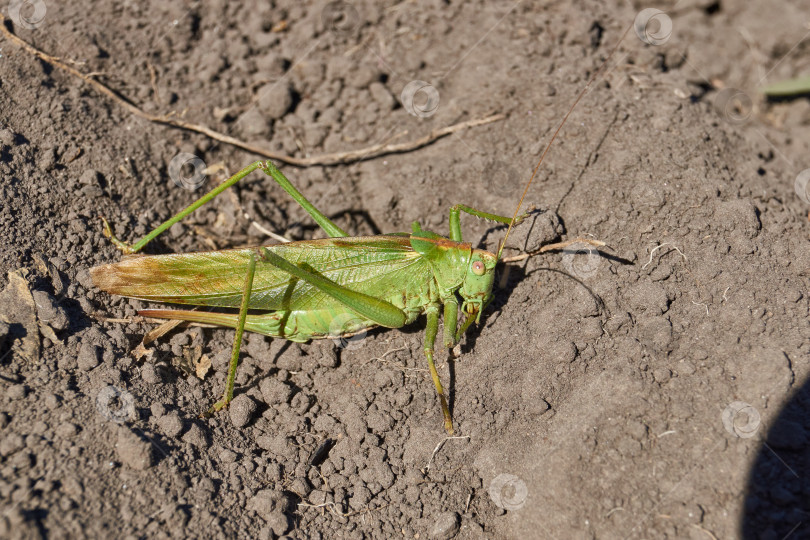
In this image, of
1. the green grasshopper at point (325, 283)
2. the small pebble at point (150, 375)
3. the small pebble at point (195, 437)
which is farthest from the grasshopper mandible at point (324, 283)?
the small pebble at point (150, 375)

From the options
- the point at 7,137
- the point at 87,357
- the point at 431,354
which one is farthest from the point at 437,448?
the point at 7,137

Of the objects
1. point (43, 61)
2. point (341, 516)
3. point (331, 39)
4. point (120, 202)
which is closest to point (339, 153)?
point (331, 39)

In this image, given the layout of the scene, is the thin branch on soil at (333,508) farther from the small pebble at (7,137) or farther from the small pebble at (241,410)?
the small pebble at (7,137)

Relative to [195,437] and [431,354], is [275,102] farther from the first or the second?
[195,437]

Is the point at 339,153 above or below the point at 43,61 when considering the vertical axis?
below

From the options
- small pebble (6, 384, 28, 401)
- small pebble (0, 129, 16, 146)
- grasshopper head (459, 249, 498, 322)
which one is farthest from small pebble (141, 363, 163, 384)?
grasshopper head (459, 249, 498, 322)

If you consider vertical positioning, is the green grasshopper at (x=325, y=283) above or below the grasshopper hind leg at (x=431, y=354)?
above

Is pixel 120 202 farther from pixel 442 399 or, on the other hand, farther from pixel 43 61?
pixel 442 399
